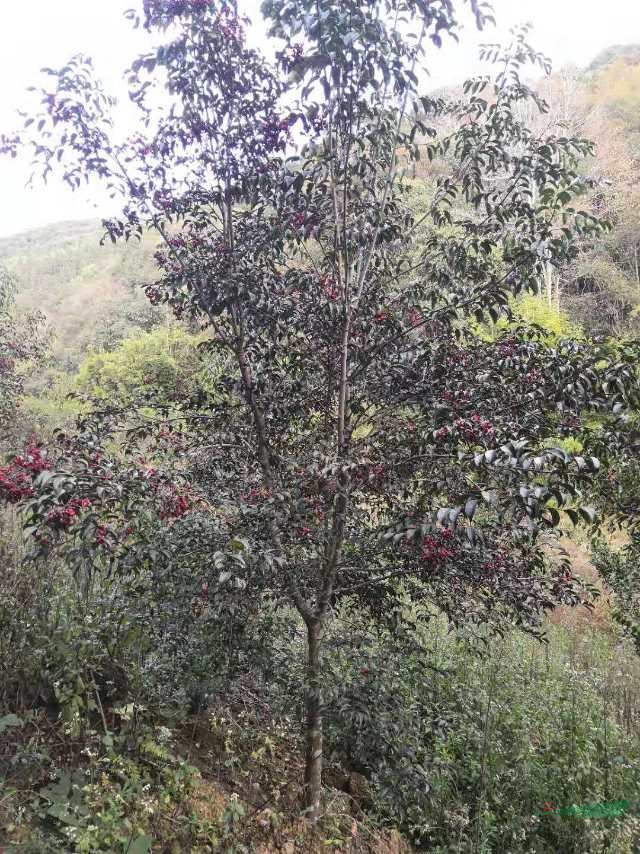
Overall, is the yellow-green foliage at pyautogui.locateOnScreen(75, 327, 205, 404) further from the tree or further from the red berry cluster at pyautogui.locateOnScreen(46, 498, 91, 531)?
the red berry cluster at pyautogui.locateOnScreen(46, 498, 91, 531)

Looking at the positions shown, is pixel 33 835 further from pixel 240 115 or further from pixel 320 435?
pixel 240 115

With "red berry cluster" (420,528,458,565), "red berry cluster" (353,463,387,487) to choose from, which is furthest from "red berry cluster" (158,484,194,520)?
"red berry cluster" (420,528,458,565)

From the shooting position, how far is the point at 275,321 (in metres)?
2.81

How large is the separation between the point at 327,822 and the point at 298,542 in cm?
172

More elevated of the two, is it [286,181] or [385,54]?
[385,54]

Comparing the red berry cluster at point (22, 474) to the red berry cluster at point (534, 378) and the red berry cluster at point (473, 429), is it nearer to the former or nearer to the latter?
the red berry cluster at point (473, 429)

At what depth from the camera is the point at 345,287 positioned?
2.58 m

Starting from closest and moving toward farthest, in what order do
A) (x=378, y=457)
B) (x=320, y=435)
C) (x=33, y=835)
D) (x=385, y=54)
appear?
(x=33, y=835)
(x=385, y=54)
(x=378, y=457)
(x=320, y=435)

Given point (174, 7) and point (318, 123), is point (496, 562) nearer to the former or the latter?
point (318, 123)

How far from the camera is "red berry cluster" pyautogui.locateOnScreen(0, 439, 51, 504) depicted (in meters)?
2.04

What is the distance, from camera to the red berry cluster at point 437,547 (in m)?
2.35

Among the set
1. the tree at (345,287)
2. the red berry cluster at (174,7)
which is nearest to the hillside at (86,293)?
the tree at (345,287)

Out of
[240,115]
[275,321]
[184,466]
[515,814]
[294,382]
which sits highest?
[240,115]

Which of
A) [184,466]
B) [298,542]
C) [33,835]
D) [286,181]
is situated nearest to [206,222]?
[286,181]
